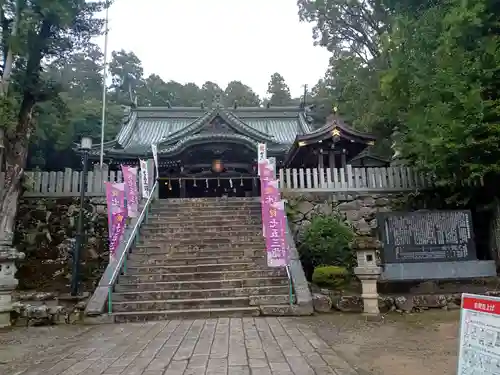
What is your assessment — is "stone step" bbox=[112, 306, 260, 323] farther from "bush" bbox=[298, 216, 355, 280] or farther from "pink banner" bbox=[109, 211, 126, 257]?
"bush" bbox=[298, 216, 355, 280]

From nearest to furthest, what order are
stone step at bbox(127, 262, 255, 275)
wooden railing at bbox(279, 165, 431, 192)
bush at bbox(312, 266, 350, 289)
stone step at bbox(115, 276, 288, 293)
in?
stone step at bbox(115, 276, 288, 293) → bush at bbox(312, 266, 350, 289) → stone step at bbox(127, 262, 255, 275) → wooden railing at bbox(279, 165, 431, 192)

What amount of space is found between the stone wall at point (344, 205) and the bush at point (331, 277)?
3.94 meters

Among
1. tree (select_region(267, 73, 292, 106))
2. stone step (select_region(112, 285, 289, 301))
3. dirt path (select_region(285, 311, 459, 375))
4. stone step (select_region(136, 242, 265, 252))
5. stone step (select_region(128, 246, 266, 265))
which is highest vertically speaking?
tree (select_region(267, 73, 292, 106))

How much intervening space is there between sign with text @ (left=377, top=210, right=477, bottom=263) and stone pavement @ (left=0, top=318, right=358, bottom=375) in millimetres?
3841

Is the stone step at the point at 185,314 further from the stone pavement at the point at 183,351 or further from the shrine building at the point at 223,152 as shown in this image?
the shrine building at the point at 223,152

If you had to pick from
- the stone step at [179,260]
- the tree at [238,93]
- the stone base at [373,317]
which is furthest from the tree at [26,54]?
the tree at [238,93]

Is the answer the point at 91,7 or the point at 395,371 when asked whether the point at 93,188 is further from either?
the point at 395,371

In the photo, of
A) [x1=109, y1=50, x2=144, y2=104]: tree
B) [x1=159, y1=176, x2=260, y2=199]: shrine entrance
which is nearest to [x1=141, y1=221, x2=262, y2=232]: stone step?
[x1=159, y1=176, x2=260, y2=199]: shrine entrance

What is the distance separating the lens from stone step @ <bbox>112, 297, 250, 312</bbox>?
26.3ft

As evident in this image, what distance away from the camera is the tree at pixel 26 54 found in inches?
406

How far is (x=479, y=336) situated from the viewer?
2625mm

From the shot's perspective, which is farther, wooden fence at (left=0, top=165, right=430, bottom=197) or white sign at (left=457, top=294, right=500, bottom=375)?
wooden fence at (left=0, top=165, right=430, bottom=197)

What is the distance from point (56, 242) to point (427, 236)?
11.2 meters

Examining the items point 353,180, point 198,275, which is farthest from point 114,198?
point 353,180
